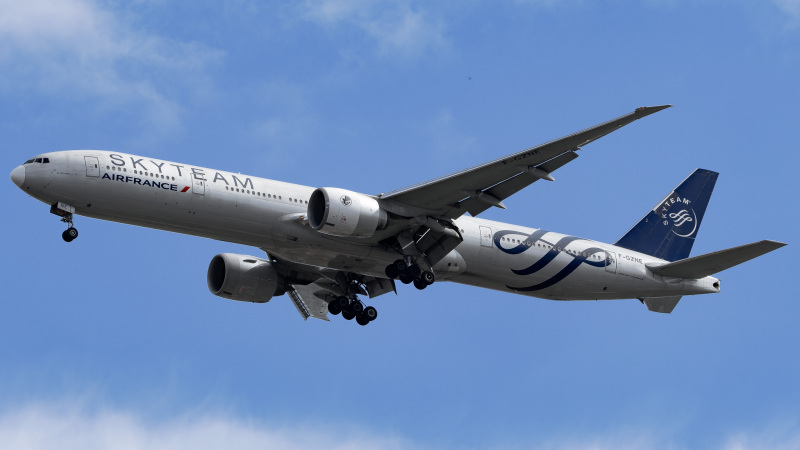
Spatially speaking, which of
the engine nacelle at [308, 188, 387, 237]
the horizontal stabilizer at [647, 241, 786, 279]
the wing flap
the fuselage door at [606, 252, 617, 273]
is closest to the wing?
the wing flap

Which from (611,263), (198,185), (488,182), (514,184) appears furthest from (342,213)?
(611,263)

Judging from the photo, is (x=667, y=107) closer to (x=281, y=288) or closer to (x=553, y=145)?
(x=553, y=145)

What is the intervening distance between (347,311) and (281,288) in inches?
123

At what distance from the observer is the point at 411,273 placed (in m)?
39.3

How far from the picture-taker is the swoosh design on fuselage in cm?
4141

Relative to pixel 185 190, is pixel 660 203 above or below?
above

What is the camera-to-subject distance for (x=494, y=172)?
123 ft

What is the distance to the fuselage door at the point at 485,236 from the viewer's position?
134 feet

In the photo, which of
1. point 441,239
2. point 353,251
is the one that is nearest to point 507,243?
point 441,239

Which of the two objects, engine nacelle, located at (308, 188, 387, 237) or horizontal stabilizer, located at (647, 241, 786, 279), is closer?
engine nacelle, located at (308, 188, 387, 237)

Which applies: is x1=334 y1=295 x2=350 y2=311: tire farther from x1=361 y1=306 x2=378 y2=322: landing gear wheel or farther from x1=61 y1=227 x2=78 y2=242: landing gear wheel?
x1=61 y1=227 x2=78 y2=242: landing gear wheel

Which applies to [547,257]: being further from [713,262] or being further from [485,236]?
[713,262]

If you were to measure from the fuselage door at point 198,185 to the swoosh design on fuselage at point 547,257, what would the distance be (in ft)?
36.0

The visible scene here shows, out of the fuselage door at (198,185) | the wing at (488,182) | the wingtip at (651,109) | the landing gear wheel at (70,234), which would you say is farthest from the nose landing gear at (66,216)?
the wingtip at (651,109)
